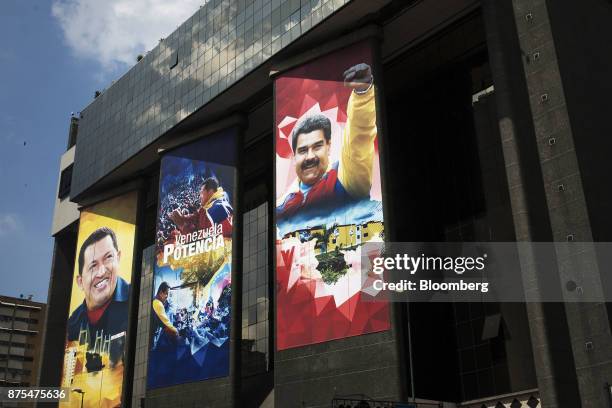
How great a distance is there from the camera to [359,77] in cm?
4975

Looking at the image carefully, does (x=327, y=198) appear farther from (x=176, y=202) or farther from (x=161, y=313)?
(x=161, y=313)

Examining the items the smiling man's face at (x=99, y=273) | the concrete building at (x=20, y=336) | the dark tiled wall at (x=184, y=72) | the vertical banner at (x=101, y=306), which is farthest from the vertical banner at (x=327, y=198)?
the concrete building at (x=20, y=336)

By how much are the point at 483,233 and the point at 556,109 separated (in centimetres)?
1058

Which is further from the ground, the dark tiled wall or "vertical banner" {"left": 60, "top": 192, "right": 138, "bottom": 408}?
the dark tiled wall

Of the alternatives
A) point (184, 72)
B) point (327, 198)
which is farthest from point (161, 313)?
point (184, 72)

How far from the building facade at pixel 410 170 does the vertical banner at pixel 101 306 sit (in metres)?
1.15

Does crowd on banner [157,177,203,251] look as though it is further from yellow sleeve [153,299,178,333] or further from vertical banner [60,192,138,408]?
vertical banner [60,192,138,408]

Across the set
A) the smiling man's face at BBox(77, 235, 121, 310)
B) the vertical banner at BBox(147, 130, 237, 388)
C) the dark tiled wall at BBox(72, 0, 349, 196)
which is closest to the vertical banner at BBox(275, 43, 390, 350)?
the dark tiled wall at BBox(72, 0, 349, 196)

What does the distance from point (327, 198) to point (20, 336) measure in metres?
123

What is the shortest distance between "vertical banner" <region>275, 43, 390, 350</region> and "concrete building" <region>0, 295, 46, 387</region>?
11243 centimetres

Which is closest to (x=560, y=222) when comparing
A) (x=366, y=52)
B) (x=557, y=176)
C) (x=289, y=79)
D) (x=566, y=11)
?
(x=557, y=176)

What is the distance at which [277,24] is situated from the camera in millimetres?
55500

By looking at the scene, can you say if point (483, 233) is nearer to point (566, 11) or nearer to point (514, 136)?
point (514, 136)

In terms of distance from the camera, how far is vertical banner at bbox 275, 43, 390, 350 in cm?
4547
